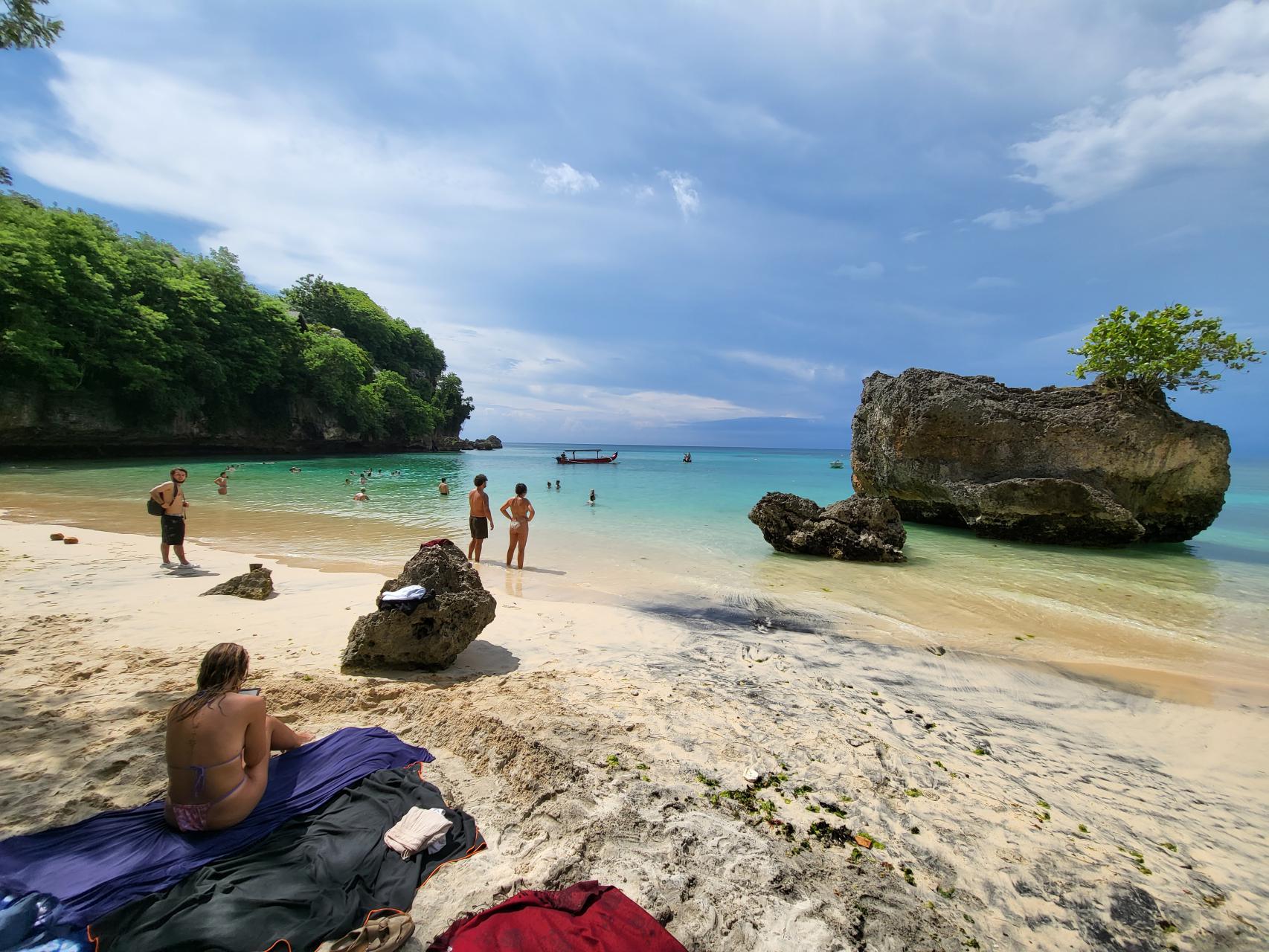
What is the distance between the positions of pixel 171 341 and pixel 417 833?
44.9 metres

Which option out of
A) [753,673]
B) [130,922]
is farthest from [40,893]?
[753,673]

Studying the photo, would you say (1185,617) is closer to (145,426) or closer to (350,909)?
(350,909)

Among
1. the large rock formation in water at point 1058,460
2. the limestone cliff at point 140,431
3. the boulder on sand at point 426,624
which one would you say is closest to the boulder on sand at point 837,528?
the large rock formation in water at point 1058,460

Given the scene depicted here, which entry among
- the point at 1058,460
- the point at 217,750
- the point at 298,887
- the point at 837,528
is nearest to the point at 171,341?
the point at 837,528

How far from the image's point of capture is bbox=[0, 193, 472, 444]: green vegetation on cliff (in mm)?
26266

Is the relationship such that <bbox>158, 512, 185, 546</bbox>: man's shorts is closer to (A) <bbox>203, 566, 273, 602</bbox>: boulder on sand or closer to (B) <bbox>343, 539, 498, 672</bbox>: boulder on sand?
(A) <bbox>203, 566, 273, 602</bbox>: boulder on sand

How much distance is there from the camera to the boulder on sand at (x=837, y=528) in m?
11.9

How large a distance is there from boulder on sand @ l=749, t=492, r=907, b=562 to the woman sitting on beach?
11.3 metres

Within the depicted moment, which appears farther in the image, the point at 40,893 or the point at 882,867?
the point at 882,867

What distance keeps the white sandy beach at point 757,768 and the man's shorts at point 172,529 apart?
85.2 inches

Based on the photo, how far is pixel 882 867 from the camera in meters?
2.62

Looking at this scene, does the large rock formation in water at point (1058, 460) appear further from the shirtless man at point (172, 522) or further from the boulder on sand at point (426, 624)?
the shirtless man at point (172, 522)

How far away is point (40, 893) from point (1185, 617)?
13.1 m

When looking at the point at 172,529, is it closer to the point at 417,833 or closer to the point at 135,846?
the point at 135,846
